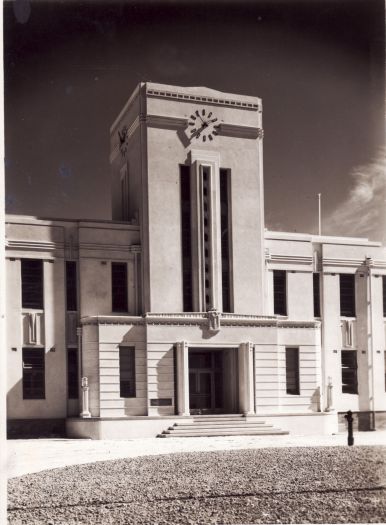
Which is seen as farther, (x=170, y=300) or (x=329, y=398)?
(x=329, y=398)

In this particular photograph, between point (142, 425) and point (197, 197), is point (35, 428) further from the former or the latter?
point (197, 197)

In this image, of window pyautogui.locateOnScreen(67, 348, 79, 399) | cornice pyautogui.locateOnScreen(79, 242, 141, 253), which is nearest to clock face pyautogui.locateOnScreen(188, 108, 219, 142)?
cornice pyautogui.locateOnScreen(79, 242, 141, 253)

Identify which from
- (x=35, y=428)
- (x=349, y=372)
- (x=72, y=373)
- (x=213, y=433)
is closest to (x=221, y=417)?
(x=213, y=433)

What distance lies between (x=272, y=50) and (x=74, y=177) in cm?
971

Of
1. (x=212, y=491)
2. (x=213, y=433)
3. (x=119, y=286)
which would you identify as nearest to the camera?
(x=212, y=491)

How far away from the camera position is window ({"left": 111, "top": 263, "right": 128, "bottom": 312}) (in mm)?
37072

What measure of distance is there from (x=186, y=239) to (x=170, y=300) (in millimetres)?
3005

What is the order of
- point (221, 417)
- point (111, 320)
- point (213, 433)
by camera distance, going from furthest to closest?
point (111, 320)
point (221, 417)
point (213, 433)

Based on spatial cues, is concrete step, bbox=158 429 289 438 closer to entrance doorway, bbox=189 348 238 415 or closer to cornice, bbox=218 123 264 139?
entrance doorway, bbox=189 348 238 415

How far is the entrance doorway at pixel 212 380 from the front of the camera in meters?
37.1

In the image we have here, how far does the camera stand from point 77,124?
1029 inches

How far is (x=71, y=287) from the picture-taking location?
36812mm

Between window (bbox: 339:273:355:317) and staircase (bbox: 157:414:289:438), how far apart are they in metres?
8.55

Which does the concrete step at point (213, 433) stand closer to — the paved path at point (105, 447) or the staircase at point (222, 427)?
the staircase at point (222, 427)
